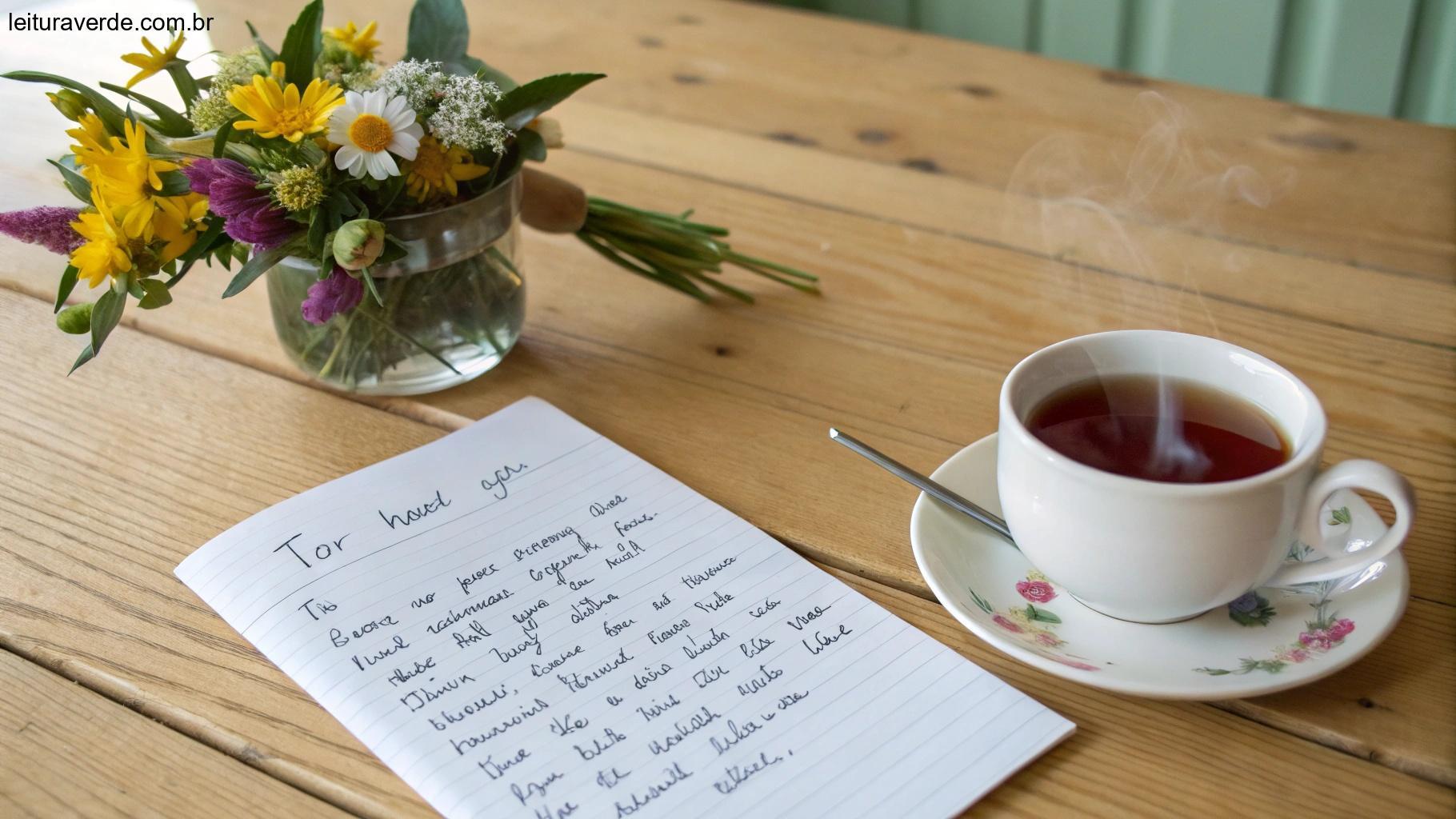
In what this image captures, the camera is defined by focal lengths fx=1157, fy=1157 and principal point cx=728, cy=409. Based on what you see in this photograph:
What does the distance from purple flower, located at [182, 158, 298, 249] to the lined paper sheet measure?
0.17 m

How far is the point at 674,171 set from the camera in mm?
1144

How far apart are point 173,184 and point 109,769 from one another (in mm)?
338

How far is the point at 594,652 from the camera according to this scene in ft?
2.05

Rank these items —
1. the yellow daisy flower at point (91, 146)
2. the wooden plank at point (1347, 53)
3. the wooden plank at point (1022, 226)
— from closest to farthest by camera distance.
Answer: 1. the yellow daisy flower at point (91, 146)
2. the wooden plank at point (1022, 226)
3. the wooden plank at point (1347, 53)

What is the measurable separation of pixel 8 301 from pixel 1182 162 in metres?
1.09

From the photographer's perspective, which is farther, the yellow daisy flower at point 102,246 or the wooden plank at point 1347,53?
the wooden plank at point 1347,53

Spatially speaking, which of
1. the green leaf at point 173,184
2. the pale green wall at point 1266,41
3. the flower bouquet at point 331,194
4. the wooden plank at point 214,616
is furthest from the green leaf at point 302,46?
the pale green wall at point 1266,41

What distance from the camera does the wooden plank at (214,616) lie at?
550 millimetres

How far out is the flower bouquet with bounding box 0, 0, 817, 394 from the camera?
0.68m

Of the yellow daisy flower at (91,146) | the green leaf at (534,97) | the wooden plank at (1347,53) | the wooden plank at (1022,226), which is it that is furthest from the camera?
the wooden plank at (1347,53)

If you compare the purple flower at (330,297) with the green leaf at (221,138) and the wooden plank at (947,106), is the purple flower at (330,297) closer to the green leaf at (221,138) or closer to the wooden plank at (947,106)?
the green leaf at (221,138)

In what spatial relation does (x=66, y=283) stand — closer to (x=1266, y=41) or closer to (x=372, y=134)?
(x=372, y=134)

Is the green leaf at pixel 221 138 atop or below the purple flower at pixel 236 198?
atop

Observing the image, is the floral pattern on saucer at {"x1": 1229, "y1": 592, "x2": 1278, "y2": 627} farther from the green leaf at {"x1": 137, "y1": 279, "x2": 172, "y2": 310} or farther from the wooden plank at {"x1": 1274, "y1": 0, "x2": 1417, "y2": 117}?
the wooden plank at {"x1": 1274, "y1": 0, "x2": 1417, "y2": 117}
